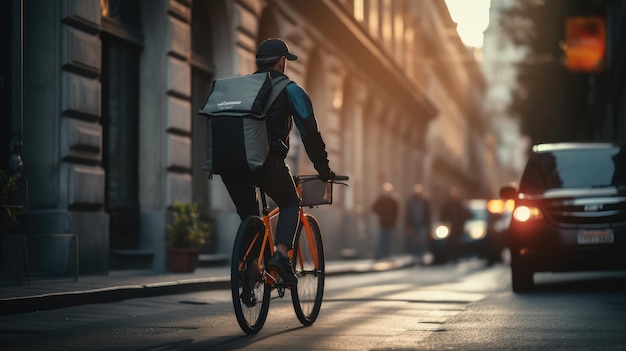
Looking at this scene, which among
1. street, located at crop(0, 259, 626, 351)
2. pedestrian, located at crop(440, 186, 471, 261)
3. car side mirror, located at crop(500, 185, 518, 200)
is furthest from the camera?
pedestrian, located at crop(440, 186, 471, 261)

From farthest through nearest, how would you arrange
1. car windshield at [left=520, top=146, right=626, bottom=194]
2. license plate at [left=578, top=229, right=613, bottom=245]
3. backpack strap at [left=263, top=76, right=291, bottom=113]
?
car windshield at [left=520, top=146, right=626, bottom=194] → license plate at [left=578, top=229, right=613, bottom=245] → backpack strap at [left=263, top=76, right=291, bottom=113]

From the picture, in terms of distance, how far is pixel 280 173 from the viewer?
25.4 feet

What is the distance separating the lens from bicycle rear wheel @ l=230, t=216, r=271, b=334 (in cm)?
730

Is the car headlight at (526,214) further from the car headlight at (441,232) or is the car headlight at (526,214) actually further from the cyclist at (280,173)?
the car headlight at (441,232)

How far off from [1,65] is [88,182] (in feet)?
5.78

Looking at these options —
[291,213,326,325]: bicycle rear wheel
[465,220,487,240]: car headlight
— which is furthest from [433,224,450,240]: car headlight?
[291,213,326,325]: bicycle rear wheel

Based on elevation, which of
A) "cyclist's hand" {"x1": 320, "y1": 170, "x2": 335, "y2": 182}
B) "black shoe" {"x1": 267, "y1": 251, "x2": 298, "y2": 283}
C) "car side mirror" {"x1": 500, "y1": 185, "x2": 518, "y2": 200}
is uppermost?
"car side mirror" {"x1": 500, "y1": 185, "x2": 518, "y2": 200}

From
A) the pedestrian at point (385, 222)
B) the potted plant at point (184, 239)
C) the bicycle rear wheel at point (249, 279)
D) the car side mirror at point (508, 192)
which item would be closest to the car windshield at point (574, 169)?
the car side mirror at point (508, 192)

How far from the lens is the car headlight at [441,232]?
27984mm

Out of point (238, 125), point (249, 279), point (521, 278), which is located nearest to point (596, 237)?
point (521, 278)

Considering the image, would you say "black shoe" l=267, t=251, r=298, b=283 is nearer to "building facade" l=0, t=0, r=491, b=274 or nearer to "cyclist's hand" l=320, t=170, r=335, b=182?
"cyclist's hand" l=320, t=170, r=335, b=182

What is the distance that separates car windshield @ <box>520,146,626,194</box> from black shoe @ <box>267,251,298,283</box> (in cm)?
561

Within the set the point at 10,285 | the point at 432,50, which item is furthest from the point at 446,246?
the point at 432,50

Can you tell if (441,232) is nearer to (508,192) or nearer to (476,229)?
(476,229)
